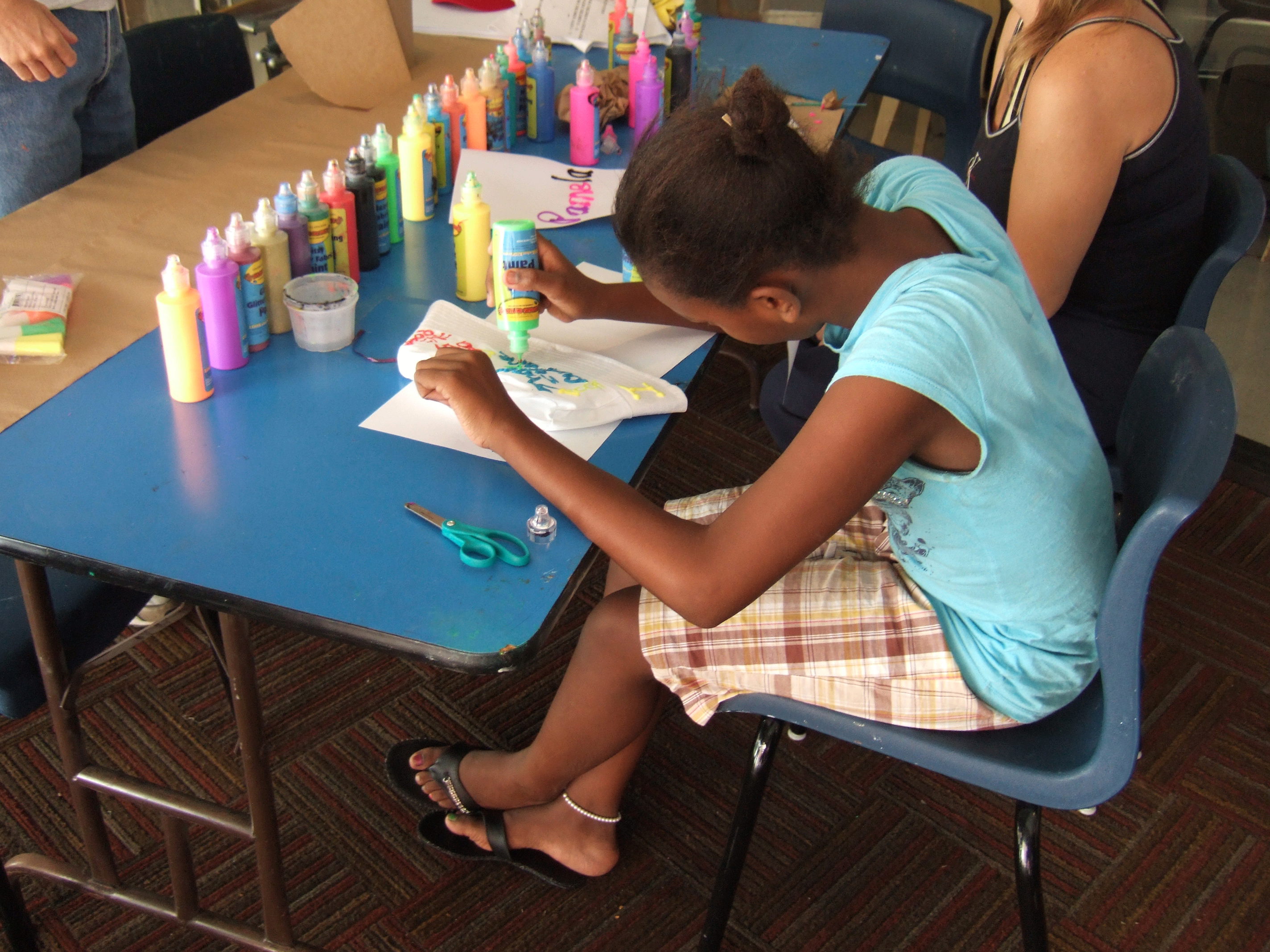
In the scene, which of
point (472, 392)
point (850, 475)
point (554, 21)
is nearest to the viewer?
point (850, 475)

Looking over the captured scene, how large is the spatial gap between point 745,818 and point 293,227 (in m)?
0.88

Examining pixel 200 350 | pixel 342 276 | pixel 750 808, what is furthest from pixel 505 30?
pixel 750 808

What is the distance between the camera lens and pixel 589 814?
4.87 feet

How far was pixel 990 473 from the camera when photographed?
1022 millimetres

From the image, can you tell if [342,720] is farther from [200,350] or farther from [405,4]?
[405,4]

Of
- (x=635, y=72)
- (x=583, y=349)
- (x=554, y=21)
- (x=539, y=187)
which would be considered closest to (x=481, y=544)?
(x=583, y=349)

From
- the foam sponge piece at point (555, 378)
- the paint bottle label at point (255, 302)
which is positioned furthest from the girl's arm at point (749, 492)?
the paint bottle label at point (255, 302)

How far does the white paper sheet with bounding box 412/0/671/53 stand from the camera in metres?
2.46

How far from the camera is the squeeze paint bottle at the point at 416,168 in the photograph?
159 centimetres

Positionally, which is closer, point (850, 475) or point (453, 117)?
point (850, 475)

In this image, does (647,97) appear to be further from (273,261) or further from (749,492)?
(749,492)

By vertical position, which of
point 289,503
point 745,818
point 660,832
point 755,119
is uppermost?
point 755,119

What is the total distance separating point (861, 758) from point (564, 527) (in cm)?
98

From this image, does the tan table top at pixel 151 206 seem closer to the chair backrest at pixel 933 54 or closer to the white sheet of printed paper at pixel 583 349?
the white sheet of printed paper at pixel 583 349
